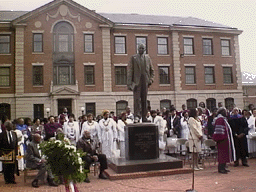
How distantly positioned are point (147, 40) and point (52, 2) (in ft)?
31.8

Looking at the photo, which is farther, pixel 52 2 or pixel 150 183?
pixel 52 2

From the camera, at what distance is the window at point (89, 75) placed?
26703 mm

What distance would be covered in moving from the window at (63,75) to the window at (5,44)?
15.1ft

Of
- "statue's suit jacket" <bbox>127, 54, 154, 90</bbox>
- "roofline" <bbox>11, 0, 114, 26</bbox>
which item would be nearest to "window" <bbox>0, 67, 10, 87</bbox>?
"roofline" <bbox>11, 0, 114, 26</bbox>

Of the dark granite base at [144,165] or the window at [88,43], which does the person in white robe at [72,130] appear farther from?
the window at [88,43]

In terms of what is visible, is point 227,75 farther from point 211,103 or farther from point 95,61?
point 95,61

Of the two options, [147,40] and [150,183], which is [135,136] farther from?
[147,40]

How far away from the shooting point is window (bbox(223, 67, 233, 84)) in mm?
30873

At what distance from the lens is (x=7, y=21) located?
25.8 metres

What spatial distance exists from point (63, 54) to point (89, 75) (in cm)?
304

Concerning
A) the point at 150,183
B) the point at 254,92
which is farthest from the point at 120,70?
the point at 254,92

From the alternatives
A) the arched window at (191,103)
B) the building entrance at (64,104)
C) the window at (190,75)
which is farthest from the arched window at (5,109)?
the window at (190,75)

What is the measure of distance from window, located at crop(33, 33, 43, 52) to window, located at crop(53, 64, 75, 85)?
89.8 inches

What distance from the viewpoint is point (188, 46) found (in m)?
29.8
